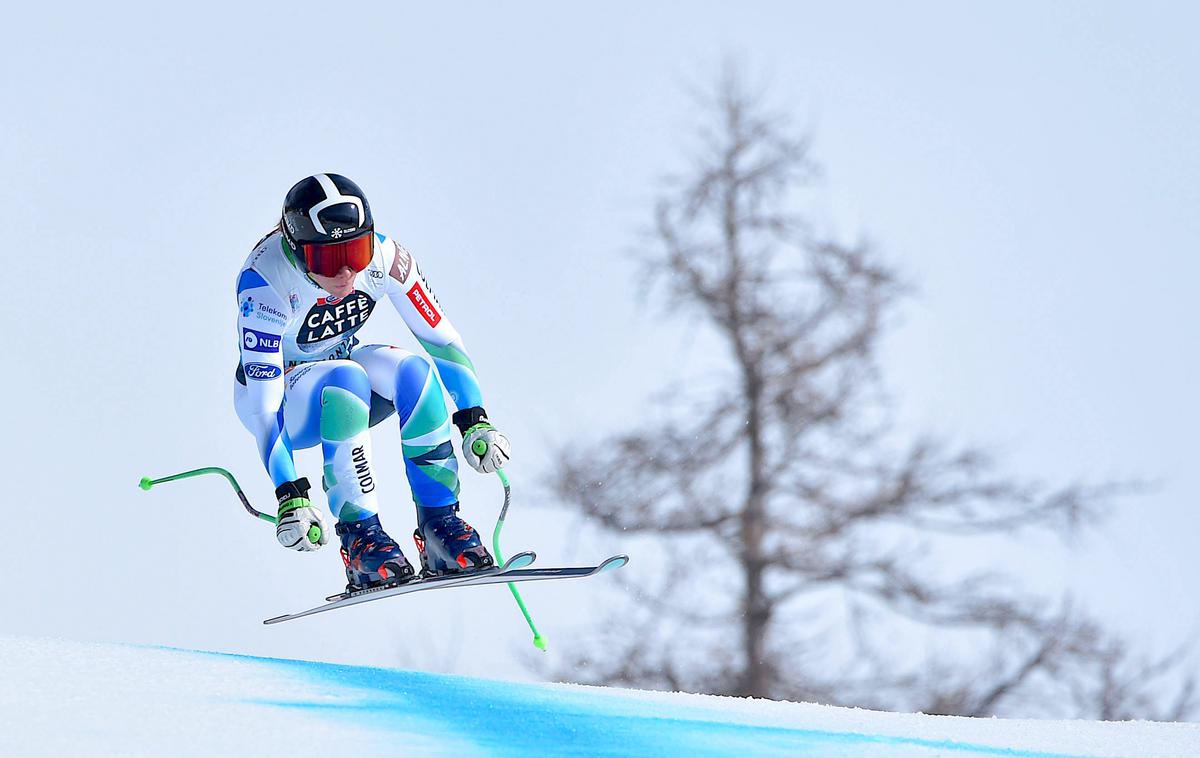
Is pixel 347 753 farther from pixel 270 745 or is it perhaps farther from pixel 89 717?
pixel 89 717

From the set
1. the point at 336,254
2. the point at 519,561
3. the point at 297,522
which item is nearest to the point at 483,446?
the point at 519,561

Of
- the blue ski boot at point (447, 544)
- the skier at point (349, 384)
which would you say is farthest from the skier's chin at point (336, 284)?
the blue ski boot at point (447, 544)

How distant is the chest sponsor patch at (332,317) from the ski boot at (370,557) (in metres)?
0.76

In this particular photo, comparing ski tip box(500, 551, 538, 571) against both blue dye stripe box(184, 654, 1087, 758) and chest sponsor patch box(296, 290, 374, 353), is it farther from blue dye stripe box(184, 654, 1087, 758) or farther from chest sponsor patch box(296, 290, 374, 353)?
chest sponsor patch box(296, 290, 374, 353)

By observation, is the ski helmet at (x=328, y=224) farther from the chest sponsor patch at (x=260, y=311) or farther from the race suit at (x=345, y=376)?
the chest sponsor patch at (x=260, y=311)

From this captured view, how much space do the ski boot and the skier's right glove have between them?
33cm

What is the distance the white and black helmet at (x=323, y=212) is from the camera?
529 centimetres

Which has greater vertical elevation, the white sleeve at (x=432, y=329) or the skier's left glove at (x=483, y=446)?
the white sleeve at (x=432, y=329)

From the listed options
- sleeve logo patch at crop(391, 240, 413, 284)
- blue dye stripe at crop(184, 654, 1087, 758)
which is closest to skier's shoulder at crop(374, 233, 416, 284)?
sleeve logo patch at crop(391, 240, 413, 284)

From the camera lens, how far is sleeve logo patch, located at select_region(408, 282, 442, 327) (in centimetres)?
565

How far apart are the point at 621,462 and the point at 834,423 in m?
2.19

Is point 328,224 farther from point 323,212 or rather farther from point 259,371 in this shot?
point 259,371

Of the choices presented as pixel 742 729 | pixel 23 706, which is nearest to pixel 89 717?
pixel 23 706

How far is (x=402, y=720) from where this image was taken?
4.77 m
